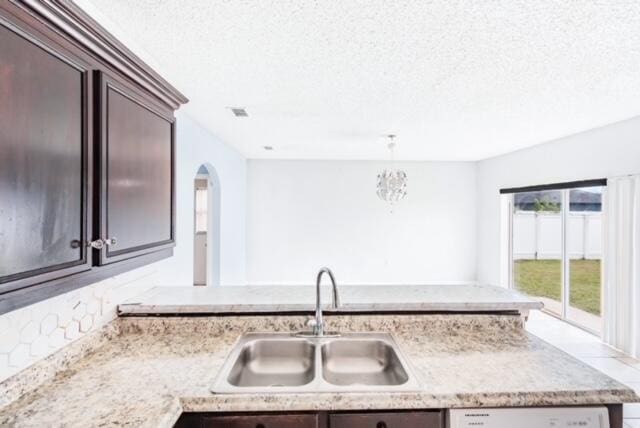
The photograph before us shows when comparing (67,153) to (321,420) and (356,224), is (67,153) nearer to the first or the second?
(321,420)

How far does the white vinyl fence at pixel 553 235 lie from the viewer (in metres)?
4.53

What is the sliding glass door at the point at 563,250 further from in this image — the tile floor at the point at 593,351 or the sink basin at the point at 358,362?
the sink basin at the point at 358,362

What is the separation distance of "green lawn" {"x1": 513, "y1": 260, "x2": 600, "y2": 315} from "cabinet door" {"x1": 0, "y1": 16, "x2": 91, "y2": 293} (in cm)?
540

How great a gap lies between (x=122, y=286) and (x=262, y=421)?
3.71ft

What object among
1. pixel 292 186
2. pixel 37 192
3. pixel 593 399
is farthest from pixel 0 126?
pixel 292 186

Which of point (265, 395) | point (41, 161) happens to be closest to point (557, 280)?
point (265, 395)

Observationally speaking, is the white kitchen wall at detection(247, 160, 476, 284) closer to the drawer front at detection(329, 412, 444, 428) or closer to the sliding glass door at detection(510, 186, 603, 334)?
the sliding glass door at detection(510, 186, 603, 334)

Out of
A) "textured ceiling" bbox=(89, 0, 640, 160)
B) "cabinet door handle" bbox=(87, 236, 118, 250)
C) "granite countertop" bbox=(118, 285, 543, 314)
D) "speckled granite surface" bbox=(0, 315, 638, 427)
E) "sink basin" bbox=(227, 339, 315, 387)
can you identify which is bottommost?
"sink basin" bbox=(227, 339, 315, 387)

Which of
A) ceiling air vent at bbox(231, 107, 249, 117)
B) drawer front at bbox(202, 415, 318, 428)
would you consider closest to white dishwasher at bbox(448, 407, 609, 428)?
drawer front at bbox(202, 415, 318, 428)

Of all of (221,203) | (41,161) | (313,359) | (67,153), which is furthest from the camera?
(221,203)

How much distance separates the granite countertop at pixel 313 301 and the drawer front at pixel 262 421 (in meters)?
0.64

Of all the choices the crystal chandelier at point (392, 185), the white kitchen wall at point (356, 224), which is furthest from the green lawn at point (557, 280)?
the crystal chandelier at point (392, 185)

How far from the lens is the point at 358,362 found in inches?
68.1

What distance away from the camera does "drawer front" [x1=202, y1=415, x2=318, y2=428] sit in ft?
4.00
